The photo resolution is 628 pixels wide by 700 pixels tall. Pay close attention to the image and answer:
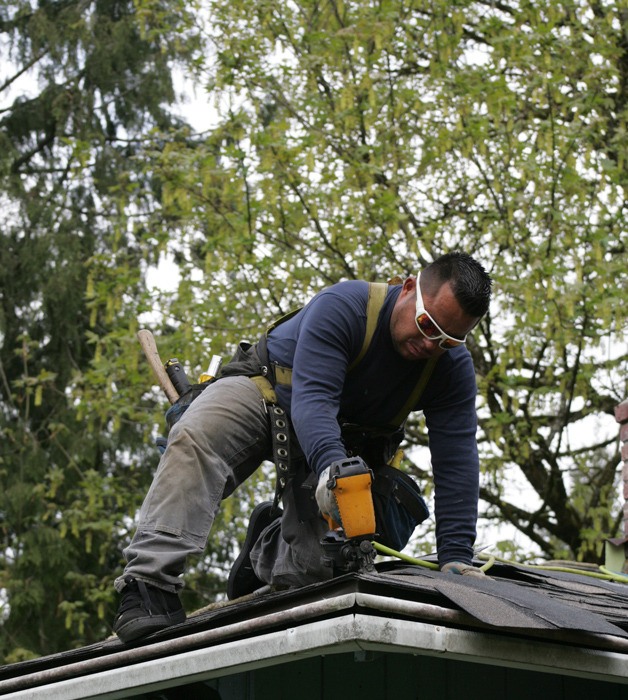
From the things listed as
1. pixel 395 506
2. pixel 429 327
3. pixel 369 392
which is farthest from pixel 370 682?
pixel 429 327

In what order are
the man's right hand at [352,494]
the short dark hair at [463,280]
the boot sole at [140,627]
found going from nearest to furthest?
the man's right hand at [352,494], the boot sole at [140,627], the short dark hair at [463,280]

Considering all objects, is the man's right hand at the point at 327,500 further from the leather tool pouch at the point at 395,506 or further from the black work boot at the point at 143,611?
the leather tool pouch at the point at 395,506

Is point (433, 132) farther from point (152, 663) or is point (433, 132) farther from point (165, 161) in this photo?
point (152, 663)

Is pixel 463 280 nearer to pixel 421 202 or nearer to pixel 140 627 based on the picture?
pixel 140 627

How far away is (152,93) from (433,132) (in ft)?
27.5

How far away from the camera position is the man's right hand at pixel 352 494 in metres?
3.52

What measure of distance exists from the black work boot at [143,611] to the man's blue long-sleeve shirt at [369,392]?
0.65 m

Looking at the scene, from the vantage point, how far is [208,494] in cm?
401

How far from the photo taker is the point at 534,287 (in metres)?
9.87

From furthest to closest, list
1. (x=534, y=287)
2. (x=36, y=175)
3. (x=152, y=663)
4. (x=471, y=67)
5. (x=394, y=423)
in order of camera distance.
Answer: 1. (x=36, y=175)
2. (x=471, y=67)
3. (x=534, y=287)
4. (x=394, y=423)
5. (x=152, y=663)

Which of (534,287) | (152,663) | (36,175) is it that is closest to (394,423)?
(152,663)

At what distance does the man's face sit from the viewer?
4.07 meters

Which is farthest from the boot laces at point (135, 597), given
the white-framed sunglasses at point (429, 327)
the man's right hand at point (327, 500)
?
the white-framed sunglasses at point (429, 327)

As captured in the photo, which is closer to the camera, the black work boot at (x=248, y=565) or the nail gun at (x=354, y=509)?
the nail gun at (x=354, y=509)
